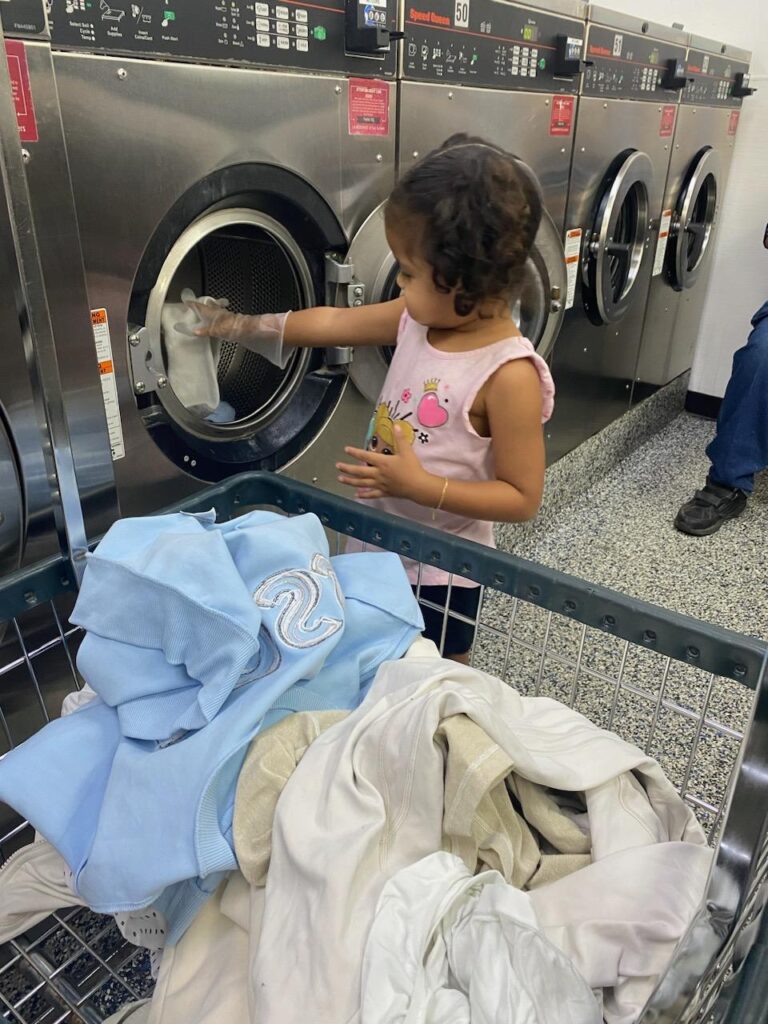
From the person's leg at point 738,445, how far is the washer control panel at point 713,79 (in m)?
0.79

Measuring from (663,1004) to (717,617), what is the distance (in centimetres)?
180

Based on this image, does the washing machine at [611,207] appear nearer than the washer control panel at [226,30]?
No

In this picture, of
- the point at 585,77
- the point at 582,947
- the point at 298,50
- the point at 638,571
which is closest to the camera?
the point at 582,947

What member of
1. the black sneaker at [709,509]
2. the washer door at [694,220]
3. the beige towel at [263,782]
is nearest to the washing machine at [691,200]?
the washer door at [694,220]

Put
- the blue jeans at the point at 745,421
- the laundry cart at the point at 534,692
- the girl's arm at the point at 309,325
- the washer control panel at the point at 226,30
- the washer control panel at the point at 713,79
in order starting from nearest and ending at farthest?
the laundry cart at the point at 534,692 < the washer control panel at the point at 226,30 < the girl's arm at the point at 309,325 < the blue jeans at the point at 745,421 < the washer control panel at the point at 713,79

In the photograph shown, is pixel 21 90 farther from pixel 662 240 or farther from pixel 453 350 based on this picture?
pixel 662 240

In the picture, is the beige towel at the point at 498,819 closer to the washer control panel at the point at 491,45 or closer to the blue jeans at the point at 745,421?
the washer control panel at the point at 491,45

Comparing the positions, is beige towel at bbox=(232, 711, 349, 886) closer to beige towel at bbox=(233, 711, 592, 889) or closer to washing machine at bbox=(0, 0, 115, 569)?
beige towel at bbox=(233, 711, 592, 889)

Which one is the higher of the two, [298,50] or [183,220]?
Result: [298,50]

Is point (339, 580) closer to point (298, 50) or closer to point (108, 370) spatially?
point (108, 370)

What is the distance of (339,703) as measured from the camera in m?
0.81

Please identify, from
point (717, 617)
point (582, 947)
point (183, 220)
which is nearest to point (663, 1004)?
point (582, 947)

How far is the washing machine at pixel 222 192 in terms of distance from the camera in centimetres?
102

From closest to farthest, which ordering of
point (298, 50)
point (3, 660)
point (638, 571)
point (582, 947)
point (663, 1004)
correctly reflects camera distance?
1. point (663, 1004)
2. point (582, 947)
3. point (3, 660)
4. point (298, 50)
5. point (638, 571)
